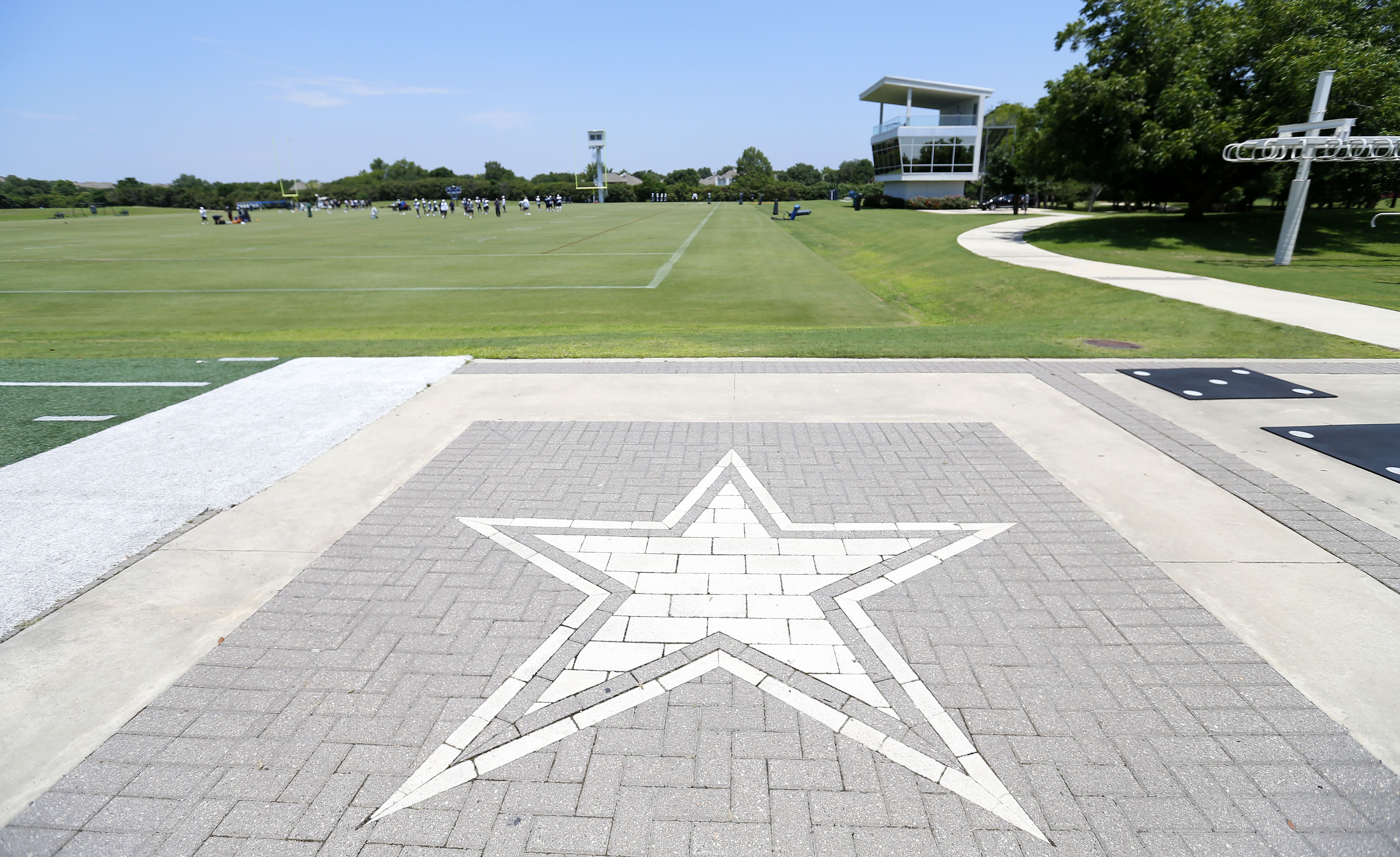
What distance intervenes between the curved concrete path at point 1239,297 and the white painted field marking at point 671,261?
39.7 feet

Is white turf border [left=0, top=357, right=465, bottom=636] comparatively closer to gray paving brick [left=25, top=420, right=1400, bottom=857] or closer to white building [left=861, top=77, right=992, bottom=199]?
gray paving brick [left=25, top=420, right=1400, bottom=857]

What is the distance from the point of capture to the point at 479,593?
473cm

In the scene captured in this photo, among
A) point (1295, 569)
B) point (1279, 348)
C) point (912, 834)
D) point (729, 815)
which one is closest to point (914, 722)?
point (912, 834)

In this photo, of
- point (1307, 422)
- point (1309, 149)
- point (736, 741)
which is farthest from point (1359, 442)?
point (1309, 149)

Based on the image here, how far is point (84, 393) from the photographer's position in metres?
9.41

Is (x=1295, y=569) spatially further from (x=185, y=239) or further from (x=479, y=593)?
(x=185, y=239)

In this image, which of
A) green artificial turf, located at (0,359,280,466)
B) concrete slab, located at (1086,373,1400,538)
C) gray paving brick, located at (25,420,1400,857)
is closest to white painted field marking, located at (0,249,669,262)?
green artificial turf, located at (0,359,280,466)

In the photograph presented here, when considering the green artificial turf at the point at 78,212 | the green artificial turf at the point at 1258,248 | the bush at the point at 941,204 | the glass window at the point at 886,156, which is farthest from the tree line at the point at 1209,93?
the green artificial turf at the point at 78,212

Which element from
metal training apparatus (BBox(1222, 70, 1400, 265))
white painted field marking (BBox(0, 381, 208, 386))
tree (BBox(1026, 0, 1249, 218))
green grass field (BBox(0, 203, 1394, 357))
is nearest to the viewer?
white painted field marking (BBox(0, 381, 208, 386))

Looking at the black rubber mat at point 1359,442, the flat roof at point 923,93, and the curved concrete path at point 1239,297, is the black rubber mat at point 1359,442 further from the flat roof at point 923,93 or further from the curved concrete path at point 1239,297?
the flat roof at point 923,93

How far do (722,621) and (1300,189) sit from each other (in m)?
26.8

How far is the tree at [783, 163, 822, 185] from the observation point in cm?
18488

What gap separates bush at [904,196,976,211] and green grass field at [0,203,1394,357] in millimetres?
27962

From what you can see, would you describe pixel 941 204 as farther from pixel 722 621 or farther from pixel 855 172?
pixel 855 172
